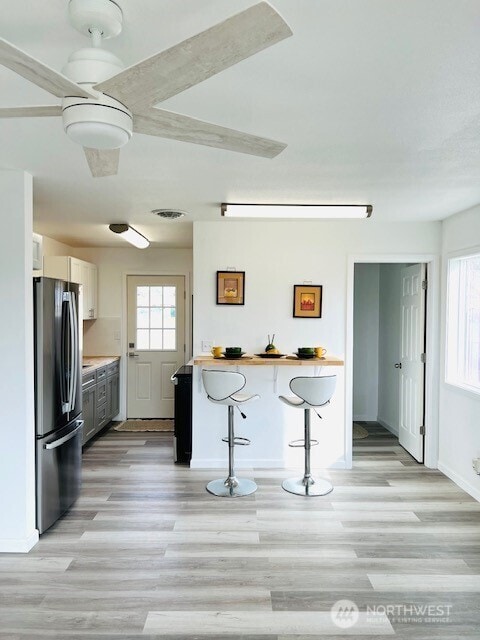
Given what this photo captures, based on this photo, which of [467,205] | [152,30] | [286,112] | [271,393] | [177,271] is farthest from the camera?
[177,271]

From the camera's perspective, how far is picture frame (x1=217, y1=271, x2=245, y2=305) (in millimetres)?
4145

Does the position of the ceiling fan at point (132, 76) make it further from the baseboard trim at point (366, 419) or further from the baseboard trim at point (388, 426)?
the baseboard trim at point (366, 419)

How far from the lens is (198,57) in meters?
0.99

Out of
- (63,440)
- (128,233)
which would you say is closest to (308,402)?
(63,440)

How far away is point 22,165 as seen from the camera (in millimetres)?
2559

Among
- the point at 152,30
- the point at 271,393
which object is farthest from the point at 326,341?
the point at 152,30

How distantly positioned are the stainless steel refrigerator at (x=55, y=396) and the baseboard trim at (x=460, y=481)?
3324 mm

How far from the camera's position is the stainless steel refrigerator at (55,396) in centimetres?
282

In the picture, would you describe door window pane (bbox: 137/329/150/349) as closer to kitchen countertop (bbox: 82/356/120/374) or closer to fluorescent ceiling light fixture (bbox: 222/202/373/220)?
kitchen countertop (bbox: 82/356/120/374)

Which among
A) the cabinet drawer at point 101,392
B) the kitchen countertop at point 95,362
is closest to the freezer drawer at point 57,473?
the kitchen countertop at point 95,362

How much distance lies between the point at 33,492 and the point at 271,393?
2232 mm

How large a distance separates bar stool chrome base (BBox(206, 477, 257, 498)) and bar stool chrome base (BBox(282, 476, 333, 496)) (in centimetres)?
31

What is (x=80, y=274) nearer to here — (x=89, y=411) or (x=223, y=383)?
(x=89, y=411)

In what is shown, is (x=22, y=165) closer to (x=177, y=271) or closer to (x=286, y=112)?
(x=286, y=112)
